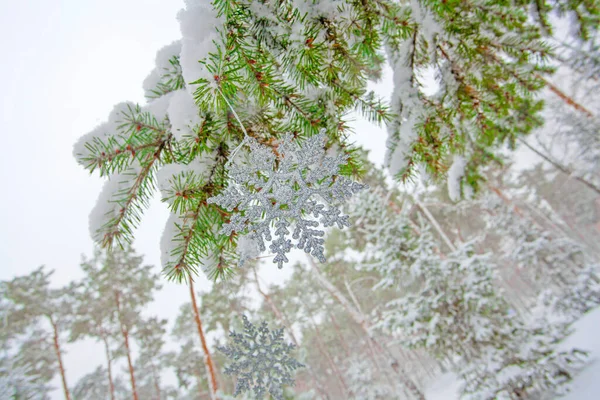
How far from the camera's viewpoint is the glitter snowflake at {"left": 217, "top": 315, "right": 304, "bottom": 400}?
4.08 ft

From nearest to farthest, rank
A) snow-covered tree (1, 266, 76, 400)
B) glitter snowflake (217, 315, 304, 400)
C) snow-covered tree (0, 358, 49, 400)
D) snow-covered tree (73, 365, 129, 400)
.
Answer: glitter snowflake (217, 315, 304, 400) < snow-covered tree (0, 358, 49, 400) < snow-covered tree (1, 266, 76, 400) < snow-covered tree (73, 365, 129, 400)

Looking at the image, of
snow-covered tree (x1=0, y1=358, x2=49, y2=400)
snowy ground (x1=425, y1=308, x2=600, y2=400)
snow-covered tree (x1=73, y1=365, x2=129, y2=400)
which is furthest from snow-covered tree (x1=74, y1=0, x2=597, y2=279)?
snow-covered tree (x1=73, y1=365, x2=129, y2=400)

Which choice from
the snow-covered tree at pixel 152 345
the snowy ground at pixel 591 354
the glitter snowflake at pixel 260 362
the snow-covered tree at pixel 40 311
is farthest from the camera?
the snow-covered tree at pixel 152 345

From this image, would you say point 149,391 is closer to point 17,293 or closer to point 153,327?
point 153,327

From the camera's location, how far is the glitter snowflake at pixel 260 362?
124 centimetres

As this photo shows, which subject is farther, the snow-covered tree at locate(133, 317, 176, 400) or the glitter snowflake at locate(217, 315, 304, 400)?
the snow-covered tree at locate(133, 317, 176, 400)

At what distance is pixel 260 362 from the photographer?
128cm

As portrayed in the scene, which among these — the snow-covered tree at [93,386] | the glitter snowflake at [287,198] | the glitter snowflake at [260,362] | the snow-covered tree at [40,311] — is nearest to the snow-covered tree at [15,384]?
the snow-covered tree at [40,311]

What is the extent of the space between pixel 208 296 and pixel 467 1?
23.3 m

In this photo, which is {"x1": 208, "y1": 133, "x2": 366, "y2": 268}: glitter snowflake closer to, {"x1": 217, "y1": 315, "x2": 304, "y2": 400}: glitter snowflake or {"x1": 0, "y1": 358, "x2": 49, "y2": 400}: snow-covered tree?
{"x1": 217, "y1": 315, "x2": 304, "y2": 400}: glitter snowflake

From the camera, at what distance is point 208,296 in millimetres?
21844

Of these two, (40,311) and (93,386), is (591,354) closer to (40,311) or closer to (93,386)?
(40,311)

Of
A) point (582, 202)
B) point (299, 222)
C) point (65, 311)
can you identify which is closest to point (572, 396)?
point (299, 222)

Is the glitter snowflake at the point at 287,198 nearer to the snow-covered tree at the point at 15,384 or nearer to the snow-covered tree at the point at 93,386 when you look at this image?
the snow-covered tree at the point at 15,384
